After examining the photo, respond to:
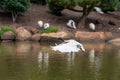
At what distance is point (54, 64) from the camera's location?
66.5 ft

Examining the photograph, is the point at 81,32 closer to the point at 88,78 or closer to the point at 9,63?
the point at 9,63

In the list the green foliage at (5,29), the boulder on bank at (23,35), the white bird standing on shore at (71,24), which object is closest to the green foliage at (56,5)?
the white bird standing on shore at (71,24)

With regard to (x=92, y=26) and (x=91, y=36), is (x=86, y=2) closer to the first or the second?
(x=91, y=36)

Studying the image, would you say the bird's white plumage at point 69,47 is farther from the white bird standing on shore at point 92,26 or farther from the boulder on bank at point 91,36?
the white bird standing on shore at point 92,26

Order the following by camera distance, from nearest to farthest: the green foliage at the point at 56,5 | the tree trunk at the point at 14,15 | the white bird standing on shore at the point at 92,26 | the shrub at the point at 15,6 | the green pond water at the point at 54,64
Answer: the green pond water at the point at 54,64
the shrub at the point at 15,6
the green foliage at the point at 56,5
the tree trunk at the point at 14,15
the white bird standing on shore at the point at 92,26

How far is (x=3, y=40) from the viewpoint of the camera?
1235 inches

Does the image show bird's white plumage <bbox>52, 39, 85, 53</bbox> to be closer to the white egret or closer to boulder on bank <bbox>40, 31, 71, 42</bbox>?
boulder on bank <bbox>40, 31, 71, 42</bbox>

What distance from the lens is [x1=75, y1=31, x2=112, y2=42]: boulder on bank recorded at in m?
32.8

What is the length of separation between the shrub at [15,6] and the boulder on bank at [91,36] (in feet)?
14.0

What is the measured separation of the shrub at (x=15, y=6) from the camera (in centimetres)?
3278

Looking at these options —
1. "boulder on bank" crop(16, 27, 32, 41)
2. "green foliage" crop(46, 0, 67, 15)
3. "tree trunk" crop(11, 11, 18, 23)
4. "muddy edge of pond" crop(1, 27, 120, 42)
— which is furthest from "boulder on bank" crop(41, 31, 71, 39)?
"tree trunk" crop(11, 11, 18, 23)

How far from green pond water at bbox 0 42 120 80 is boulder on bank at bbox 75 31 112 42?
449 centimetres

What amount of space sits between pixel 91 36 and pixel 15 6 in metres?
5.87

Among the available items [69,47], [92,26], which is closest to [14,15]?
[92,26]
